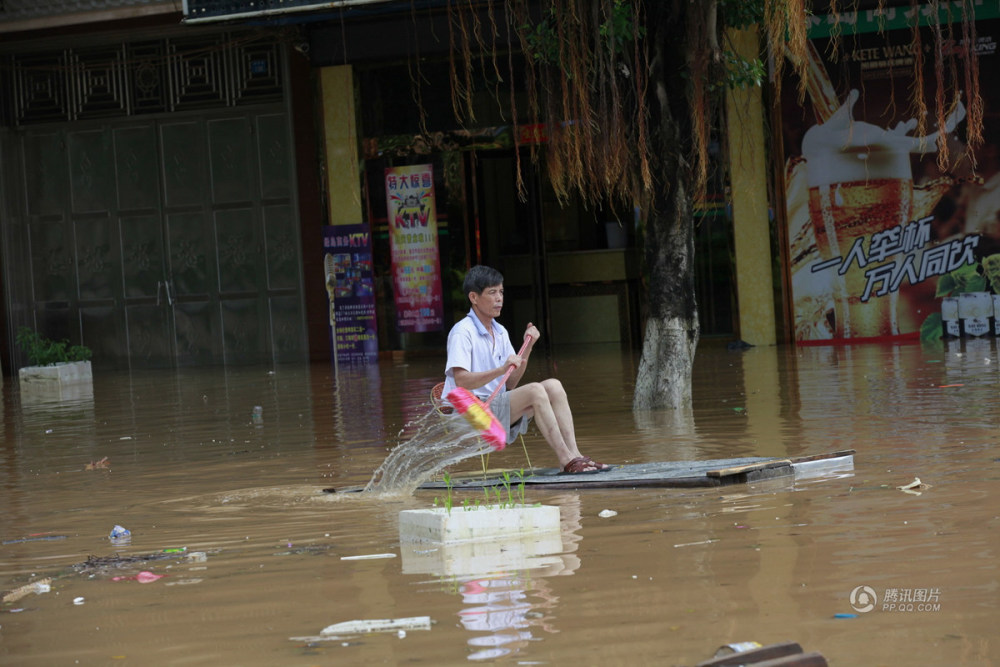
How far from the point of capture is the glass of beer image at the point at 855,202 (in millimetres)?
19016

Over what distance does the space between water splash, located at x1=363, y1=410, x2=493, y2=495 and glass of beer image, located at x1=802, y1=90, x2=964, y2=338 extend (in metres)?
12.7

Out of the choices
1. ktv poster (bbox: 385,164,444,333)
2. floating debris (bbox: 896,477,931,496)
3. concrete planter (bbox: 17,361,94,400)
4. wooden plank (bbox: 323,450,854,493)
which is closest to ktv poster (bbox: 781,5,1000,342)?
ktv poster (bbox: 385,164,444,333)

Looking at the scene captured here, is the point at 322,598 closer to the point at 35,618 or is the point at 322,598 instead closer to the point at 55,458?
the point at 35,618

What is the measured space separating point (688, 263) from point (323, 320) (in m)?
11.7

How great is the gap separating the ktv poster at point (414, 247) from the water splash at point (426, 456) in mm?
13780

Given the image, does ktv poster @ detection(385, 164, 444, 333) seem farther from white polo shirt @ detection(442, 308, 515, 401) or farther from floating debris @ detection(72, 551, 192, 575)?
floating debris @ detection(72, 551, 192, 575)

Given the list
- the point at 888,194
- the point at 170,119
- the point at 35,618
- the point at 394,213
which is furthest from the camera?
the point at 170,119

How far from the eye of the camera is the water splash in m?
7.53

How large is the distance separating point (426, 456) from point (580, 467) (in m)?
0.89

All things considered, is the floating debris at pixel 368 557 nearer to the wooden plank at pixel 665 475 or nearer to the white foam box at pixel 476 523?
the white foam box at pixel 476 523

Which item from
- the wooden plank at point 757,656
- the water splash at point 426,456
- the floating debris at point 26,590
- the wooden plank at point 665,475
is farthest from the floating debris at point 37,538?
the wooden plank at point 757,656

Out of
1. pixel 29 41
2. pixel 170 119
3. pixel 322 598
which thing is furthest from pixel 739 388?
pixel 29 41

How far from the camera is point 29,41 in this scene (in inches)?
894

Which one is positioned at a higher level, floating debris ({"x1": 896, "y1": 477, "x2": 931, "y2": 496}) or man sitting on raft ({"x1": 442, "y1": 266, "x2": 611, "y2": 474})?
man sitting on raft ({"x1": 442, "y1": 266, "x2": 611, "y2": 474})
